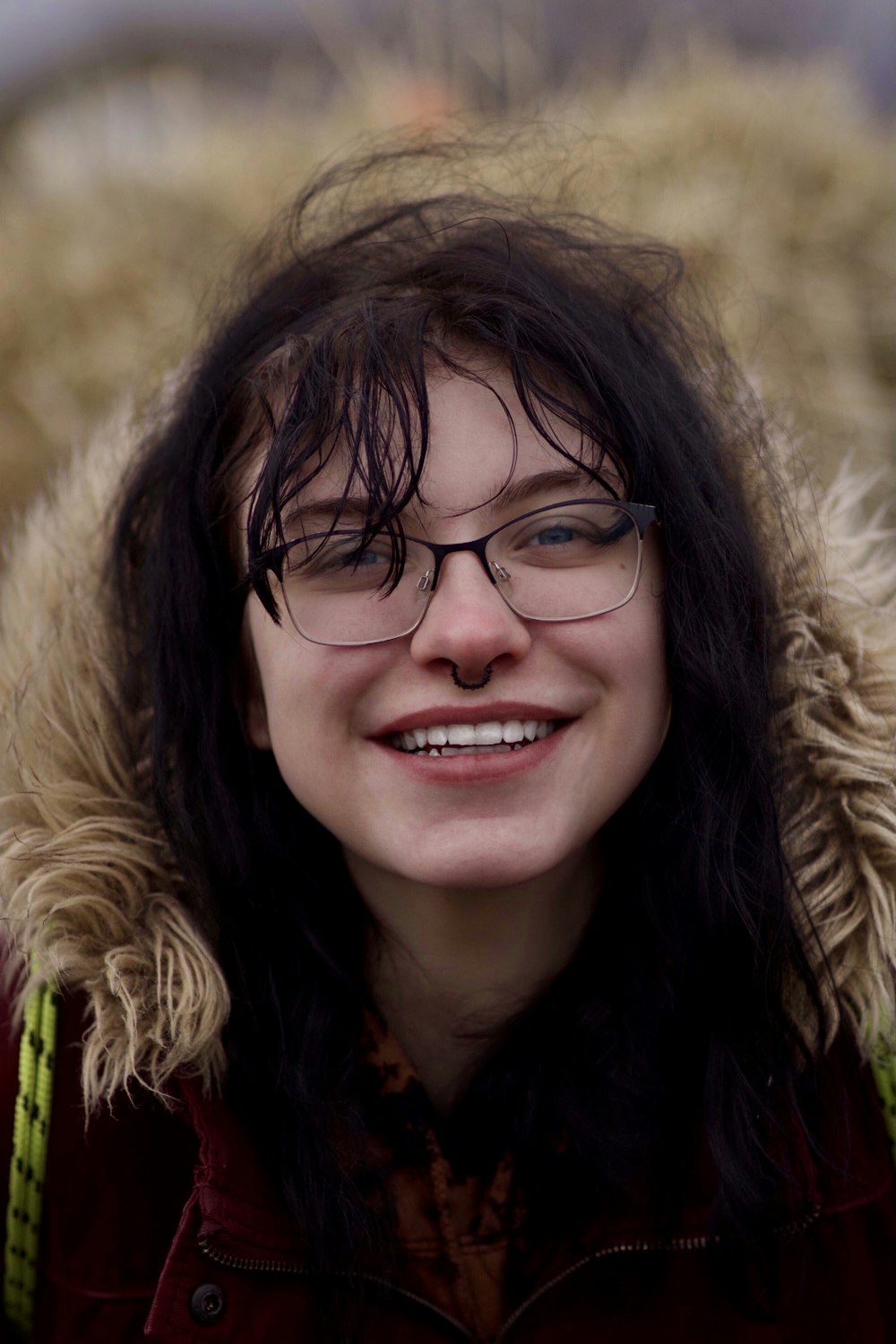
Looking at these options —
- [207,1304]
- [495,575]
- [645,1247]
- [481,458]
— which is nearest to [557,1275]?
[645,1247]

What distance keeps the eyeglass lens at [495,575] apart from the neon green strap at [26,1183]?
745mm

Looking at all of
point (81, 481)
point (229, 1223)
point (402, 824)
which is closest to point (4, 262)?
point (81, 481)

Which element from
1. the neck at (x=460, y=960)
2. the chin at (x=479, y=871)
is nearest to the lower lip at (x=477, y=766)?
the chin at (x=479, y=871)

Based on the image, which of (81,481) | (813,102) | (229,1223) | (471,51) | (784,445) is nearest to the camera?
(229,1223)

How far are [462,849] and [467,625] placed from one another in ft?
0.97

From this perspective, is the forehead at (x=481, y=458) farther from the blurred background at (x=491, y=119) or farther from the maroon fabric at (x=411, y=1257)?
the blurred background at (x=491, y=119)

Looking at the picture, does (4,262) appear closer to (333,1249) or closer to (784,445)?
(784,445)

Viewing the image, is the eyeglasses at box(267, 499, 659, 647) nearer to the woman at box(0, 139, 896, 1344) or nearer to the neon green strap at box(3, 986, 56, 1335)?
the woman at box(0, 139, 896, 1344)

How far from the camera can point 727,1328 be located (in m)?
1.72

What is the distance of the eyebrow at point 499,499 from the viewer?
5.32ft

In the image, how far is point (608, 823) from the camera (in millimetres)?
1989

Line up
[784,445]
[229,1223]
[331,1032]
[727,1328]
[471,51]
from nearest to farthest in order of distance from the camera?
[229,1223] < [727,1328] < [331,1032] < [784,445] < [471,51]

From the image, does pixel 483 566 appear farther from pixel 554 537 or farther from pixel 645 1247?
pixel 645 1247

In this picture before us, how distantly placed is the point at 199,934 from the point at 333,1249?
46 centimetres
